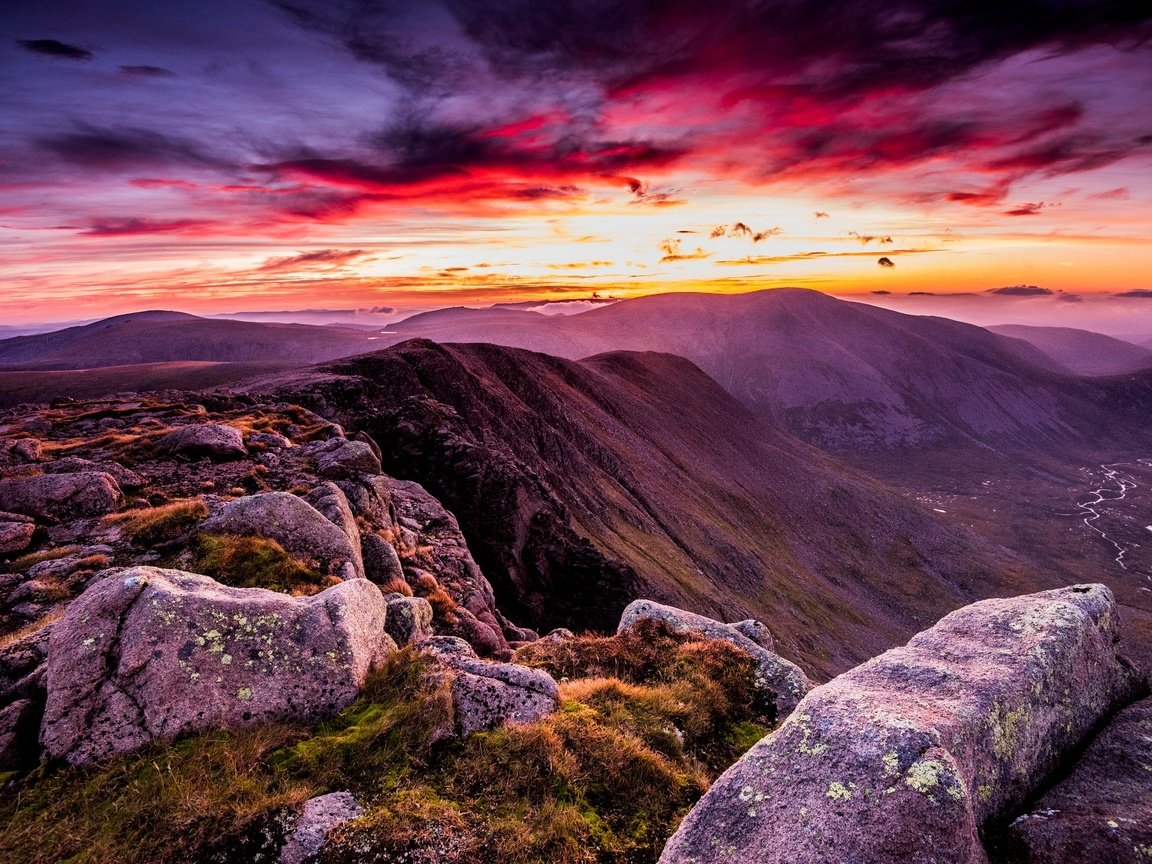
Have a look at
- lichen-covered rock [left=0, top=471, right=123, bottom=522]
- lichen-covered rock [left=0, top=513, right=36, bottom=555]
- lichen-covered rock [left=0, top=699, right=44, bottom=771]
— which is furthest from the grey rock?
lichen-covered rock [left=0, top=699, right=44, bottom=771]

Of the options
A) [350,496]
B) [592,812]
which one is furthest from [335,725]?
[350,496]

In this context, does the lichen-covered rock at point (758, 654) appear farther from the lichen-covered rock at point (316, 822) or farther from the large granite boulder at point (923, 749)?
the lichen-covered rock at point (316, 822)

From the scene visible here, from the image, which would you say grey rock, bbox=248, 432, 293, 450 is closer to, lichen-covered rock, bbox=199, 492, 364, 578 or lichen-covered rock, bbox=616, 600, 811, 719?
lichen-covered rock, bbox=199, 492, 364, 578

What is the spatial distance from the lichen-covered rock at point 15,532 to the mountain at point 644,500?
25987 mm

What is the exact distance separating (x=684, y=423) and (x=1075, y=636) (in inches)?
5689

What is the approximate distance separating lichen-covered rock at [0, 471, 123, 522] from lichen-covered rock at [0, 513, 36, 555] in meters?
0.54

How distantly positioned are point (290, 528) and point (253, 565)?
1.62 m

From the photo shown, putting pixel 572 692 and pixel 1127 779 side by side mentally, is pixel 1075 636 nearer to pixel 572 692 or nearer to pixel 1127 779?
pixel 1127 779

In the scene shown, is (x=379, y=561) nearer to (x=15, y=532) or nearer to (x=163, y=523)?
(x=163, y=523)

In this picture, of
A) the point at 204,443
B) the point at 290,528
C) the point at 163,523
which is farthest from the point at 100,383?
the point at 290,528

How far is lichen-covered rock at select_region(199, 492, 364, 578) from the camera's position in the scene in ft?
45.7

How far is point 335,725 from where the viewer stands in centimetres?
862

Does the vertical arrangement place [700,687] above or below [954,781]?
below

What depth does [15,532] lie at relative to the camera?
14.1 m
